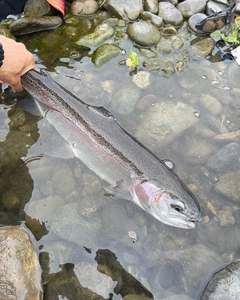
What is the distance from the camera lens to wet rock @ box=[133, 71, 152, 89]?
5359mm

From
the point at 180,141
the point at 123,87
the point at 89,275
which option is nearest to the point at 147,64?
the point at 123,87

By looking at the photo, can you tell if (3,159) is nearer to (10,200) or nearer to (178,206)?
(10,200)

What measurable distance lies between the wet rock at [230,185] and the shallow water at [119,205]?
0.05 m

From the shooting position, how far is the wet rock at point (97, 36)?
589 cm

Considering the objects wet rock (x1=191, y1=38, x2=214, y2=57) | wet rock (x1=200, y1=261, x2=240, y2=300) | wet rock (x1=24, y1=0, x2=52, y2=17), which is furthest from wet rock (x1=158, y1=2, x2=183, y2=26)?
wet rock (x1=200, y1=261, x2=240, y2=300)

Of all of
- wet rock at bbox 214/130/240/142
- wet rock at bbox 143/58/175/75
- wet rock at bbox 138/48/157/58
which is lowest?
→ wet rock at bbox 214/130/240/142

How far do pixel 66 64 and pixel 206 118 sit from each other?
272cm

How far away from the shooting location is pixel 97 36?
233 inches

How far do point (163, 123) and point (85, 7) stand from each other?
3.22 metres

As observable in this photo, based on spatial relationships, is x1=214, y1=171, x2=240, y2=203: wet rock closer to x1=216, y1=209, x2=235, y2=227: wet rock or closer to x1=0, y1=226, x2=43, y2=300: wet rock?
x1=216, y1=209, x2=235, y2=227: wet rock

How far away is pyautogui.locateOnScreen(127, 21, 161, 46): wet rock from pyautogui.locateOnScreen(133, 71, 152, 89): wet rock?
729 mm

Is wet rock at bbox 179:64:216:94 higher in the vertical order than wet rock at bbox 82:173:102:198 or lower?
higher

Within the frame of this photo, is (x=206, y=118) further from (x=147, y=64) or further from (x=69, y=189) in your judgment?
(x=69, y=189)

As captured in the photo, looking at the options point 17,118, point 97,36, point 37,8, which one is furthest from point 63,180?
point 37,8
